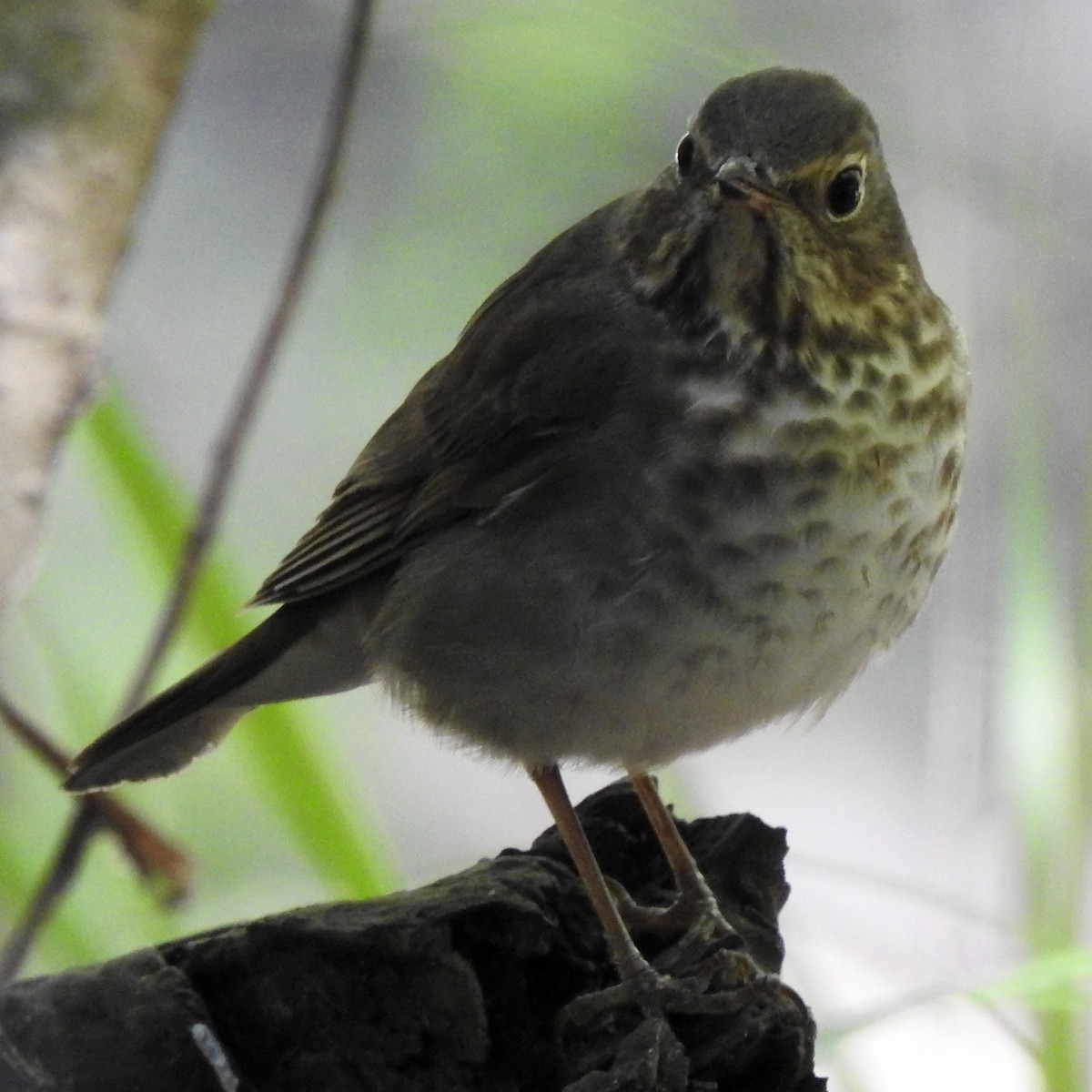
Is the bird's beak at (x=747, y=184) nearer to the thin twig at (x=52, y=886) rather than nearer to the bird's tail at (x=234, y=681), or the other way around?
the bird's tail at (x=234, y=681)

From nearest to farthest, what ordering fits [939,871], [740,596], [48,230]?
1. [740,596]
2. [48,230]
3. [939,871]

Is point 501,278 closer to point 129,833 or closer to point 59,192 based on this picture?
point 59,192

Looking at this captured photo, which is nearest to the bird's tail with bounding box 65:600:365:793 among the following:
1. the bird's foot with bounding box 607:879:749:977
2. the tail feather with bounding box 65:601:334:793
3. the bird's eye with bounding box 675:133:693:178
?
the tail feather with bounding box 65:601:334:793

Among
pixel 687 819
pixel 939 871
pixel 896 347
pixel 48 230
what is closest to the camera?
pixel 896 347

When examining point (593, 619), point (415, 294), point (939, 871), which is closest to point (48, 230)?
point (415, 294)

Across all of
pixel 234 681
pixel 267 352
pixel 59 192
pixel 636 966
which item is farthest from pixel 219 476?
pixel 636 966

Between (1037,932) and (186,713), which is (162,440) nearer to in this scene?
(186,713)
